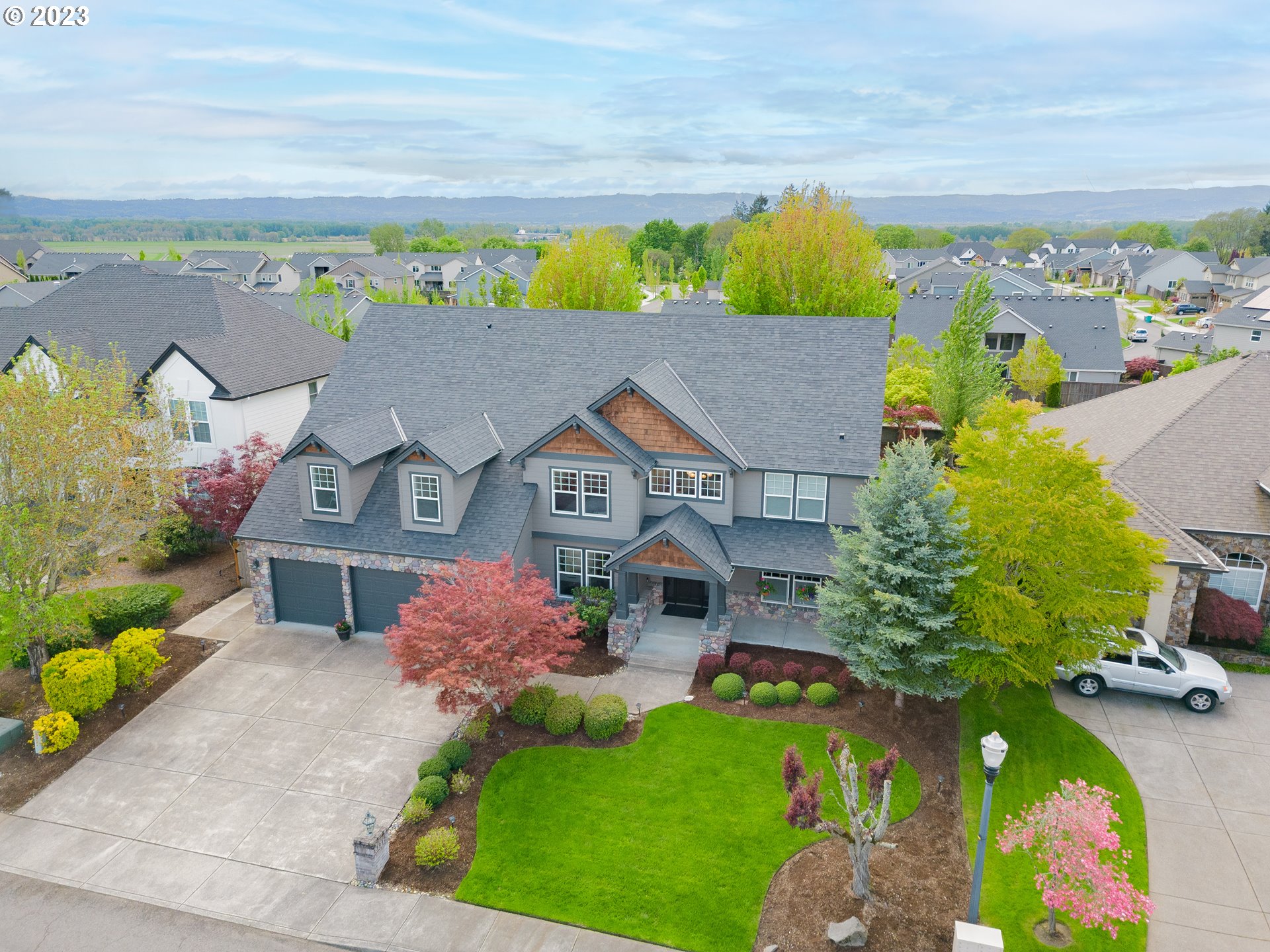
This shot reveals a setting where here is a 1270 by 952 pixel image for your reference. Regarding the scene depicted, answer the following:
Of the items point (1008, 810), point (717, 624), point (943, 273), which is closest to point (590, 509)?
point (717, 624)

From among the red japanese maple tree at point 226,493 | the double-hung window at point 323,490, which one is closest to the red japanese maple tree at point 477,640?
the double-hung window at point 323,490

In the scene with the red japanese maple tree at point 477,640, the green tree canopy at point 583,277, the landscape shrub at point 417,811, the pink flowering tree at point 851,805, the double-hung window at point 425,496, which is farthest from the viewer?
the green tree canopy at point 583,277

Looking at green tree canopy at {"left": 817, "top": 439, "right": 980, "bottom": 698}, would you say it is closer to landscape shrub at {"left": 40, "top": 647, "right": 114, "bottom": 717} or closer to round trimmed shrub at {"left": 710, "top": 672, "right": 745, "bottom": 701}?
round trimmed shrub at {"left": 710, "top": 672, "right": 745, "bottom": 701}

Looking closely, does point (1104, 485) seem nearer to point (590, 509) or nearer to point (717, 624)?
point (717, 624)

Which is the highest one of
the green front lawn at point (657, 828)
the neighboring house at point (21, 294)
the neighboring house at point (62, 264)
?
the neighboring house at point (62, 264)

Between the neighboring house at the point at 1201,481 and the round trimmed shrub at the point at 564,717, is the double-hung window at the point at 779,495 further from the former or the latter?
the neighboring house at the point at 1201,481

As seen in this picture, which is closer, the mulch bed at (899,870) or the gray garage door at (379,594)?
the mulch bed at (899,870)

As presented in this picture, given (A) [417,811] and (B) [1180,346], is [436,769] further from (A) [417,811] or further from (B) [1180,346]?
(B) [1180,346]
